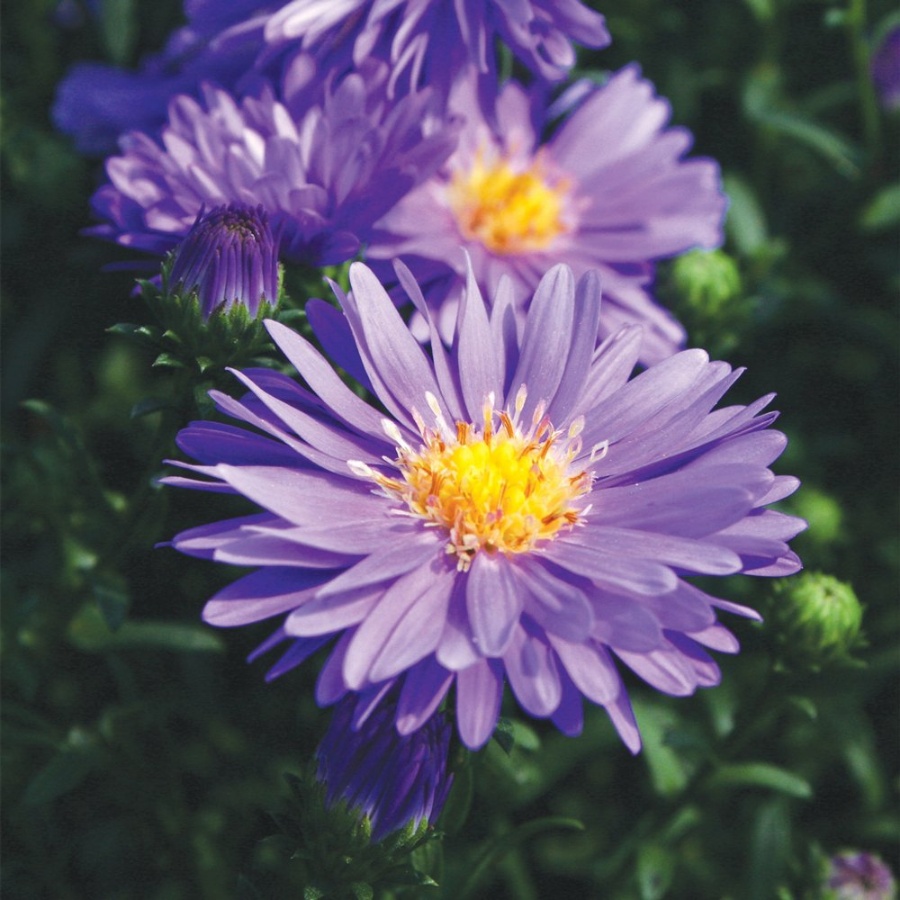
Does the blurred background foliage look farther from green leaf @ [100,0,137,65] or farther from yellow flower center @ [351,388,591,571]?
yellow flower center @ [351,388,591,571]

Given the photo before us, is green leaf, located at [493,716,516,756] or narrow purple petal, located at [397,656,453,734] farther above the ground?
narrow purple petal, located at [397,656,453,734]

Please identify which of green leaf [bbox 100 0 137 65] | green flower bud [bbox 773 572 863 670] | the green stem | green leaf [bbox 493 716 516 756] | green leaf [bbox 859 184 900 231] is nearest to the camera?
green leaf [bbox 493 716 516 756]

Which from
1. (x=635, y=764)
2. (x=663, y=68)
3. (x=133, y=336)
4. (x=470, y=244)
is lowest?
(x=635, y=764)

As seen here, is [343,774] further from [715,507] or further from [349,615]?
[715,507]

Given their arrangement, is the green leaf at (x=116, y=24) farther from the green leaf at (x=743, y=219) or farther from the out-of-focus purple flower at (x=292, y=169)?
the green leaf at (x=743, y=219)

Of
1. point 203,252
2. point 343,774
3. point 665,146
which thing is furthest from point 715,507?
point 665,146

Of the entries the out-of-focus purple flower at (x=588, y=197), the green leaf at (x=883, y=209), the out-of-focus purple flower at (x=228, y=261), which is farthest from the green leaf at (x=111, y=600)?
the green leaf at (x=883, y=209)

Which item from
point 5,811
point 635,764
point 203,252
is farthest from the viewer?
point 635,764

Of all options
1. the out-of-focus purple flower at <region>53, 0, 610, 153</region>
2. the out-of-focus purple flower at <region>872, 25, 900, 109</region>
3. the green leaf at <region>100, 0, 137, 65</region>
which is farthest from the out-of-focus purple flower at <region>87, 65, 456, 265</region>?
the out-of-focus purple flower at <region>872, 25, 900, 109</region>

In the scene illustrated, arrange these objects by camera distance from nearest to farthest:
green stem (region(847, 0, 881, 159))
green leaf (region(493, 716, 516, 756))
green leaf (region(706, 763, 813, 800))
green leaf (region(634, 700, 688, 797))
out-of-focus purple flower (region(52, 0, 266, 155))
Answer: green leaf (region(493, 716, 516, 756))
green leaf (region(706, 763, 813, 800))
out-of-focus purple flower (region(52, 0, 266, 155))
green leaf (region(634, 700, 688, 797))
green stem (region(847, 0, 881, 159))
